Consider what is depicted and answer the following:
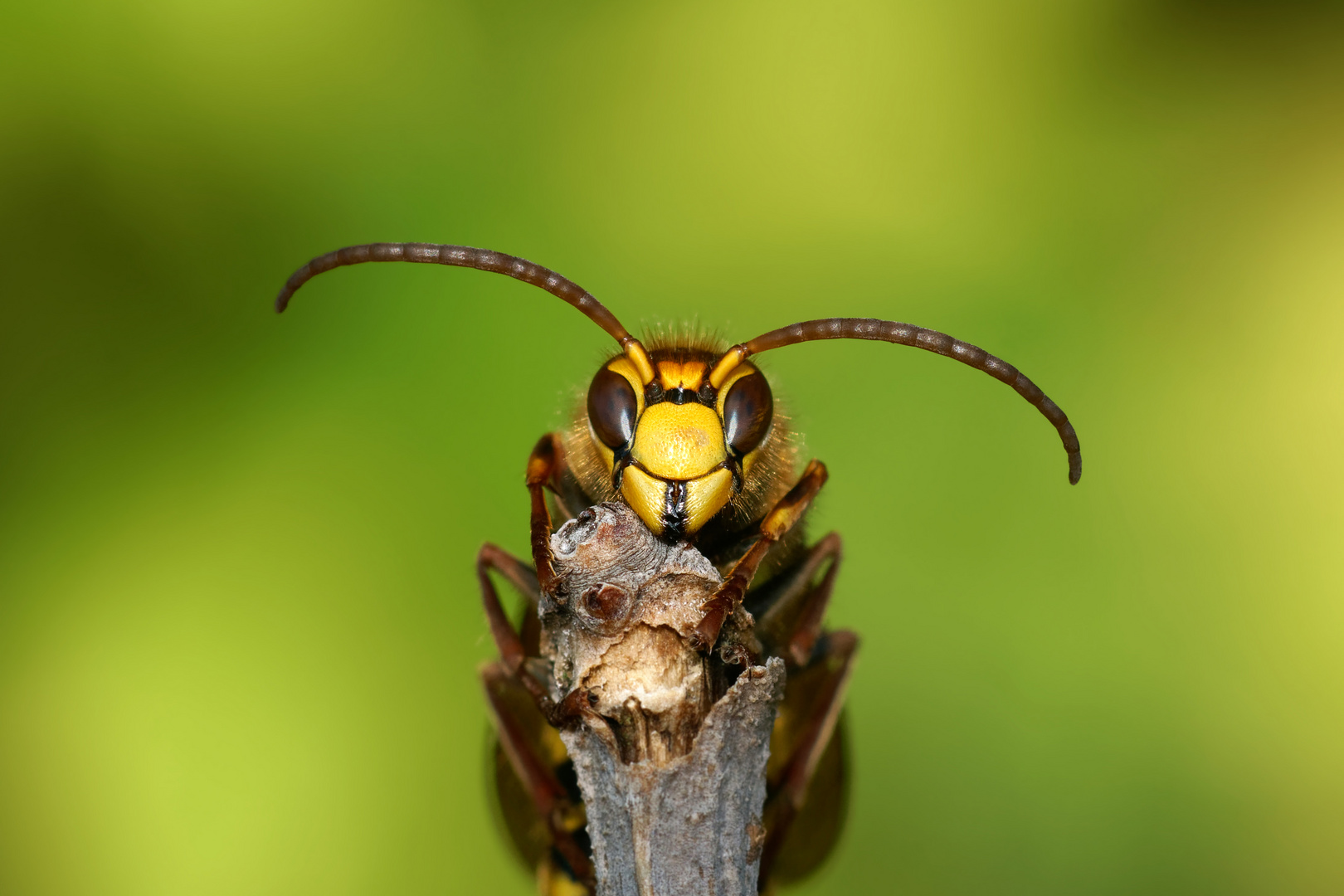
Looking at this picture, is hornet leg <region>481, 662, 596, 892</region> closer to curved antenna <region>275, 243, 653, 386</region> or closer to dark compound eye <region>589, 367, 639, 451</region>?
dark compound eye <region>589, 367, 639, 451</region>

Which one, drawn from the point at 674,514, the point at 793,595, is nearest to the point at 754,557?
the point at 674,514

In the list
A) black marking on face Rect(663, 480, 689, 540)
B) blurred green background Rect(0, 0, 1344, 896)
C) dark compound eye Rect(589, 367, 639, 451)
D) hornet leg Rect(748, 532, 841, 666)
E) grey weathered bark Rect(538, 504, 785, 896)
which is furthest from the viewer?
blurred green background Rect(0, 0, 1344, 896)

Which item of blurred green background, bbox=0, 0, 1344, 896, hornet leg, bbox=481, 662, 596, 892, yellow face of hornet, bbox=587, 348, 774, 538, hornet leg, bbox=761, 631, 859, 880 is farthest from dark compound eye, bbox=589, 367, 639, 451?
blurred green background, bbox=0, 0, 1344, 896

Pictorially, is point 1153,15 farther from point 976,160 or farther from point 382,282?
point 382,282

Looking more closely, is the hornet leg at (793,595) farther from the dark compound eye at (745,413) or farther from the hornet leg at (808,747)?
the dark compound eye at (745,413)

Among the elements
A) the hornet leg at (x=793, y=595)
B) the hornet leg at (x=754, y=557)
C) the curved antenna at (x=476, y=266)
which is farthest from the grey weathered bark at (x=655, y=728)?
the hornet leg at (x=793, y=595)

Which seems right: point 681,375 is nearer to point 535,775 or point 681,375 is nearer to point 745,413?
point 745,413
